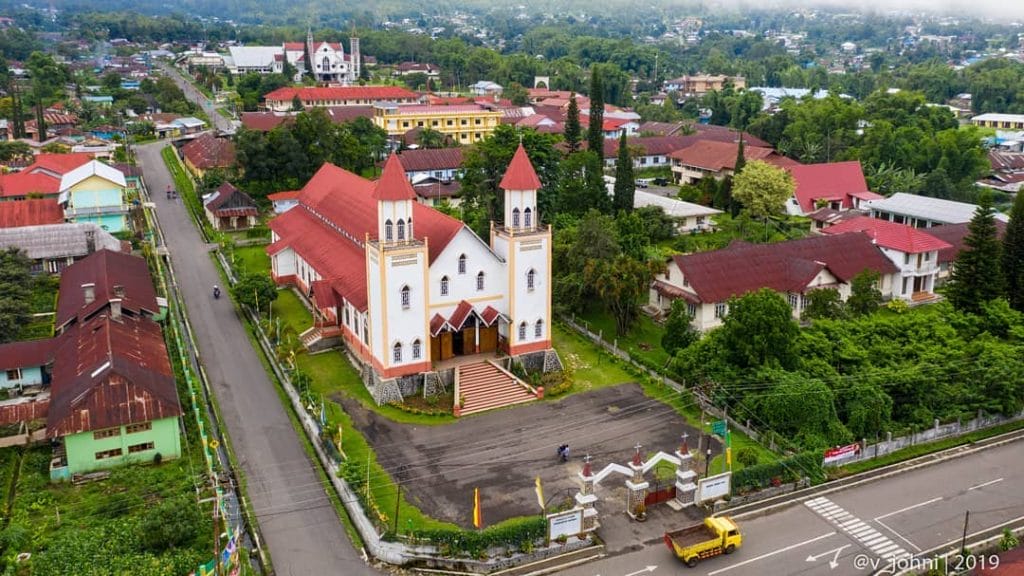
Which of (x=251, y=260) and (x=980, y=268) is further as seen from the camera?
(x=251, y=260)

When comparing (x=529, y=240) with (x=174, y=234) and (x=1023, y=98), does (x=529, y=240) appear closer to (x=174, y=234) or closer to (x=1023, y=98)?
(x=174, y=234)

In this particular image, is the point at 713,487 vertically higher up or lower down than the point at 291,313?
lower down

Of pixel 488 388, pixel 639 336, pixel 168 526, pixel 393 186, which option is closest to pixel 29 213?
pixel 393 186

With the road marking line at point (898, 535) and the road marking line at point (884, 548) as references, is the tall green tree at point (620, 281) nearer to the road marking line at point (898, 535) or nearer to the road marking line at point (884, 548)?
the road marking line at point (898, 535)

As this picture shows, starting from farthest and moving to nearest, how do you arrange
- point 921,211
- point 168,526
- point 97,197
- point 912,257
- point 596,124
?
point 596,124 < point 921,211 < point 97,197 < point 912,257 < point 168,526

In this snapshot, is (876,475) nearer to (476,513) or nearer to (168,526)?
(476,513)

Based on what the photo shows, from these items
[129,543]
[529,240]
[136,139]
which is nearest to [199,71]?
[136,139]

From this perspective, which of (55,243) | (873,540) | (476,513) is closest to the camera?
(476,513)
